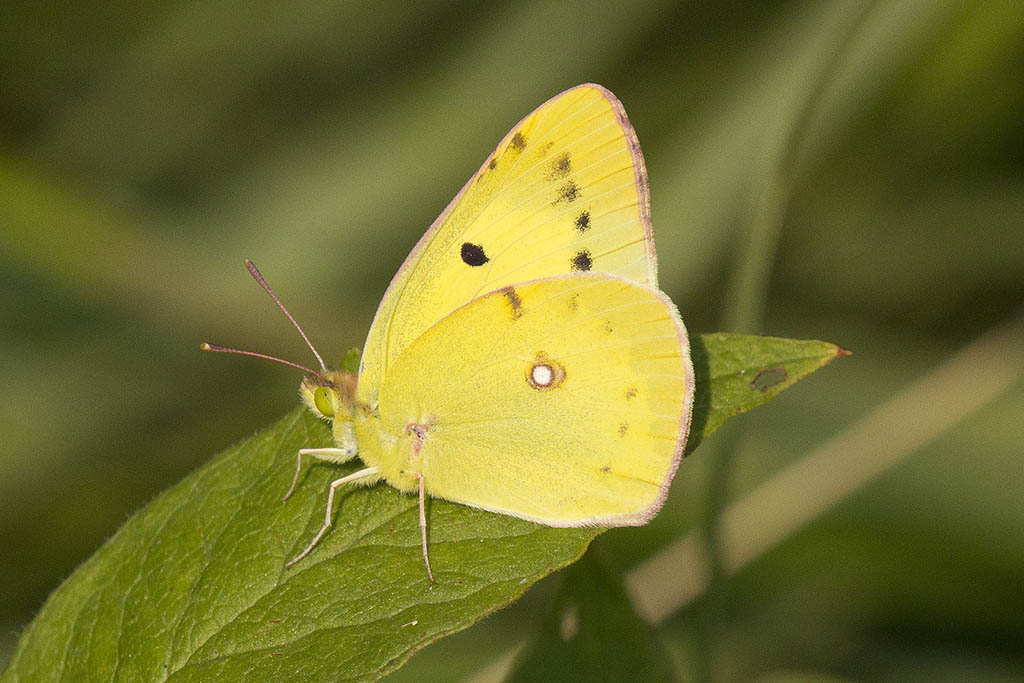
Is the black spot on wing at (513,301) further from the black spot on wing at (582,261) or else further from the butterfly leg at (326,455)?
the butterfly leg at (326,455)

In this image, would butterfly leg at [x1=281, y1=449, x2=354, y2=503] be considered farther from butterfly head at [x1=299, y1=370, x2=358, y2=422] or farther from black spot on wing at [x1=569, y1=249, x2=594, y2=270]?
black spot on wing at [x1=569, y1=249, x2=594, y2=270]

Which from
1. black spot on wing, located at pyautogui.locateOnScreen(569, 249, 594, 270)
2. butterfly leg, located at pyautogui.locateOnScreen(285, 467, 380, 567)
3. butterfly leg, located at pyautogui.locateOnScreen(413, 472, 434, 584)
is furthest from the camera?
black spot on wing, located at pyautogui.locateOnScreen(569, 249, 594, 270)

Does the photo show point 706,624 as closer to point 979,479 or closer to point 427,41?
point 979,479

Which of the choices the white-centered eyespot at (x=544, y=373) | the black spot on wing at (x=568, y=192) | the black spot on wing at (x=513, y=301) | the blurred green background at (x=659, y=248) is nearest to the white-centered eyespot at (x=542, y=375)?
→ the white-centered eyespot at (x=544, y=373)

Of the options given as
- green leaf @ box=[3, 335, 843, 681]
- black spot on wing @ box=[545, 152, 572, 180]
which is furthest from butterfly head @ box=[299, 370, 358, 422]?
black spot on wing @ box=[545, 152, 572, 180]

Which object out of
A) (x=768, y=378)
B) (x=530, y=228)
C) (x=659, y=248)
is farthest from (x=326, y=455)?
(x=659, y=248)

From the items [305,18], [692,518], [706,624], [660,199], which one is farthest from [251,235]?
[706,624]
